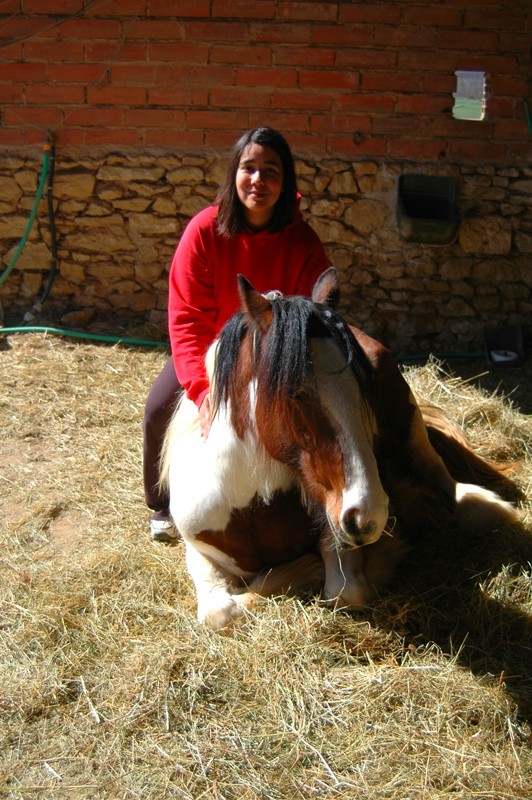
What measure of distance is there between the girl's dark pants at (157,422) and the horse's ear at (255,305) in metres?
0.99

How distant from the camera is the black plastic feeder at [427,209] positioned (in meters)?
5.45

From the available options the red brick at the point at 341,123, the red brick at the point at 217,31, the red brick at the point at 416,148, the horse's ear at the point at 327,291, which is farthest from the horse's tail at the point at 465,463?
the red brick at the point at 217,31

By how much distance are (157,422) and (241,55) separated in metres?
A: 3.11

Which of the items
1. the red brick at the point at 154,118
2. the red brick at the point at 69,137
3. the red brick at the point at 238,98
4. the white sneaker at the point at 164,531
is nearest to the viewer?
the white sneaker at the point at 164,531

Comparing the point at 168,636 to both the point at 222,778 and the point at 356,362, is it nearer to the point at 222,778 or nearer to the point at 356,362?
the point at 222,778

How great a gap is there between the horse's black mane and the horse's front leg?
33.2 inches

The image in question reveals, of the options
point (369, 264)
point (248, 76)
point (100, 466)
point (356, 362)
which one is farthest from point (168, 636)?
point (248, 76)

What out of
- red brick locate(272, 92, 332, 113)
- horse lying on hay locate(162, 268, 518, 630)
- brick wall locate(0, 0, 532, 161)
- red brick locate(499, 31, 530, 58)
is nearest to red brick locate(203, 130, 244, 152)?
brick wall locate(0, 0, 532, 161)

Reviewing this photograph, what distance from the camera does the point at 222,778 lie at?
2.24 metres

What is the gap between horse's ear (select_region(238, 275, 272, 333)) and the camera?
8.05ft

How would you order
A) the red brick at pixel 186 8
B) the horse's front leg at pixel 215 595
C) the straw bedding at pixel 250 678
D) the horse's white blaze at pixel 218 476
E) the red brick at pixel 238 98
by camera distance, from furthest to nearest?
the red brick at pixel 238 98 → the red brick at pixel 186 8 → the horse's front leg at pixel 215 595 → the horse's white blaze at pixel 218 476 → the straw bedding at pixel 250 678

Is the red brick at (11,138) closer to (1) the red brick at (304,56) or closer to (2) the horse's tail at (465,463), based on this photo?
(1) the red brick at (304,56)

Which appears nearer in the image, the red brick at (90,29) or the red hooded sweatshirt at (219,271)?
the red hooded sweatshirt at (219,271)

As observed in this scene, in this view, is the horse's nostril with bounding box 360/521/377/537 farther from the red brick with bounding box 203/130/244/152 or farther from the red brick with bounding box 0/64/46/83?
the red brick with bounding box 0/64/46/83
